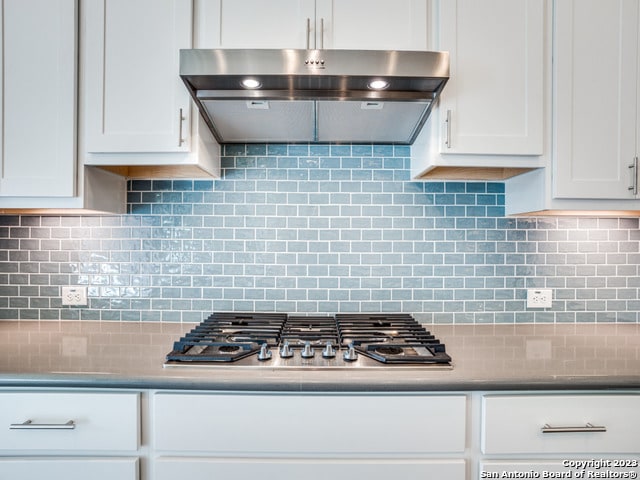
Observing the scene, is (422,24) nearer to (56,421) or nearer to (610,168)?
(610,168)

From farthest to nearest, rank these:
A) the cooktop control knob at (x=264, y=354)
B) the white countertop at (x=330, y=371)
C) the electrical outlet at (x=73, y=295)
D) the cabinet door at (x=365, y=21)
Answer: the electrical outlet at (x=73, y=295)
the cabinet door at (x=365, y=21)
the cooktop control knob at (x=264, y=354)
the white countertop at (x=330, y=371)

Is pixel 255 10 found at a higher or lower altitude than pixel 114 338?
higher

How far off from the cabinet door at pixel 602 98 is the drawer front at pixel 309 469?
3.32 ft

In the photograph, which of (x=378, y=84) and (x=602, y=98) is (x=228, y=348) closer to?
(x=378, y=84)

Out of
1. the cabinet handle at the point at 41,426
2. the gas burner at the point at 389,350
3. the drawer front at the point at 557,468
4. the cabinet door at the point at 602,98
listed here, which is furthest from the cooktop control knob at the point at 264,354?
the cabinet door at the point at 602,98

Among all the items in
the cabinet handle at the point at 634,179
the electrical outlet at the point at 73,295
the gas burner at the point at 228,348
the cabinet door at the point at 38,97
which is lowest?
the gas burner at the point at 228,348

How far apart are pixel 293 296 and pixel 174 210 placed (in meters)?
0.65

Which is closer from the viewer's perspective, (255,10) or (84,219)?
(255,10)

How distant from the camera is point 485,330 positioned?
167 centimetres

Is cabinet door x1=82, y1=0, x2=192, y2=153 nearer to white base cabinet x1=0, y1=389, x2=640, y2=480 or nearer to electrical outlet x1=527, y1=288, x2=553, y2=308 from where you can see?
white base cabinet x1=0, y1=389, x2=640, y2=480

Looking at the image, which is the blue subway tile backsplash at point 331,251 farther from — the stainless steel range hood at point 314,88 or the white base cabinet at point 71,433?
the white base cabinet at point 71,433

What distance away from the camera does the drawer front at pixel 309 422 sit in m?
1.10

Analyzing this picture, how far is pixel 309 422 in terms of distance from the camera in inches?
43.3

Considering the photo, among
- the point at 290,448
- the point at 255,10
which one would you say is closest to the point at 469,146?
the point at 255,10
